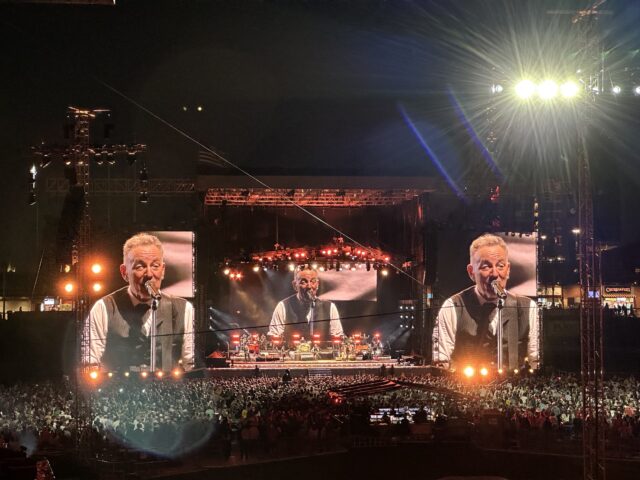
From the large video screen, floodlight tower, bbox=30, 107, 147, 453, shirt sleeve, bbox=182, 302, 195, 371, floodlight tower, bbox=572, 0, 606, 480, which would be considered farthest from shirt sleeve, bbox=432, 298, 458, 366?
floodlight tower, bbox=572, 0, 606, 480

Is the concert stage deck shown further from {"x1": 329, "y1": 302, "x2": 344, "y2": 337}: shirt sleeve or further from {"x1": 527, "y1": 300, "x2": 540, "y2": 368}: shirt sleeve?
{"x1": 527, "y1": 300, "x2": 540, "y2": 368}: shirt sleeve

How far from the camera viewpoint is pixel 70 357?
24.5m

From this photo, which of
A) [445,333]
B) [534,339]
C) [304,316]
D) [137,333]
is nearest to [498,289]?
[534,339]

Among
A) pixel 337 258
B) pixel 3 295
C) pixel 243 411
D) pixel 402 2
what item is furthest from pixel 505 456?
pixel 3 295

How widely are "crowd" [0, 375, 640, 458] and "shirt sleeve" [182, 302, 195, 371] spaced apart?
20.8ft

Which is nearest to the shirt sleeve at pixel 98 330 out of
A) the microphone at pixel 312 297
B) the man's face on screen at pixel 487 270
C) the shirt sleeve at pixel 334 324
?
the microphone at pixel 312 297

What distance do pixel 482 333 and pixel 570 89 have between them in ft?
48.9

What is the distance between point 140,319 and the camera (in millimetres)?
25000

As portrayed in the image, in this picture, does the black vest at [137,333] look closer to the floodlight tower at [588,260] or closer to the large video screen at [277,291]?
the large video screen at [277,291]

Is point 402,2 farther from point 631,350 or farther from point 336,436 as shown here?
point 631,350

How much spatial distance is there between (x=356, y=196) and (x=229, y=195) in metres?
4.11

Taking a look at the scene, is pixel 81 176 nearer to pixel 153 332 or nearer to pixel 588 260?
pixel 588 260

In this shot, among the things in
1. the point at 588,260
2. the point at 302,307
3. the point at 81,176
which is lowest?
the point at 302,307

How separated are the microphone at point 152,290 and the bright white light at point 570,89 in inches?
640
